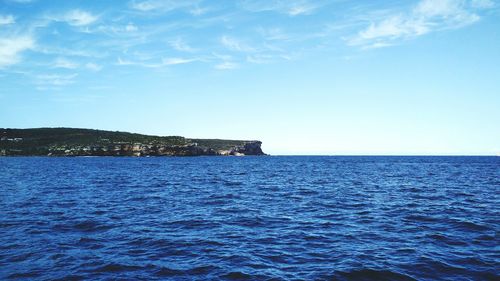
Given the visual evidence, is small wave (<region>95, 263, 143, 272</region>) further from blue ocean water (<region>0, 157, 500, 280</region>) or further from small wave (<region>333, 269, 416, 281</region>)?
small wave (<region>333, 269, 416, 281</region>)

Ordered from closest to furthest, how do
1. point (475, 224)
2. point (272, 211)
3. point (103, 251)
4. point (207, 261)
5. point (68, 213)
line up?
point (207, 261) < point (103, 251) < point (475, 224) < point (68, 213) < point (272, 211)

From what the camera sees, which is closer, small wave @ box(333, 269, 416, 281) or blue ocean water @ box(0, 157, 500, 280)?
small wave @ box(333, 269, 416, 281)

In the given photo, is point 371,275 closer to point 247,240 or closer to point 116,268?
point 247,240

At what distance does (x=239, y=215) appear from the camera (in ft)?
91.1

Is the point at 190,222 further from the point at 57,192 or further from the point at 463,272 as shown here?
the point at 57,192

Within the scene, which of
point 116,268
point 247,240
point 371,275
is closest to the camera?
point 371,275

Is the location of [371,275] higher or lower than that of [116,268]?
higher

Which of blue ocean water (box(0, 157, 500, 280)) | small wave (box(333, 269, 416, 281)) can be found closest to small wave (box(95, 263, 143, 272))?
blue ocean water (box(0, 157, 500, 280))

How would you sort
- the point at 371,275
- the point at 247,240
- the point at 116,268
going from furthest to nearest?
the point at 247,240 < the point at 116,268 < the point at 371,275

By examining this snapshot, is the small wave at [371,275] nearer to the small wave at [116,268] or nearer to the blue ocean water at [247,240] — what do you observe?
the blue ocean water at [247,240]

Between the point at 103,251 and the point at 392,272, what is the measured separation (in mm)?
13391

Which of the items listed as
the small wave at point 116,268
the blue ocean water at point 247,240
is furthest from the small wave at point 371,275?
the small wave at point 116,268

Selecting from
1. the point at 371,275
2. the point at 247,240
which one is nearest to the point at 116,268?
the point at 247,240

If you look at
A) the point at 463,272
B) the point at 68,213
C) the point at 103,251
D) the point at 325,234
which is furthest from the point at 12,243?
the point at 463,272
